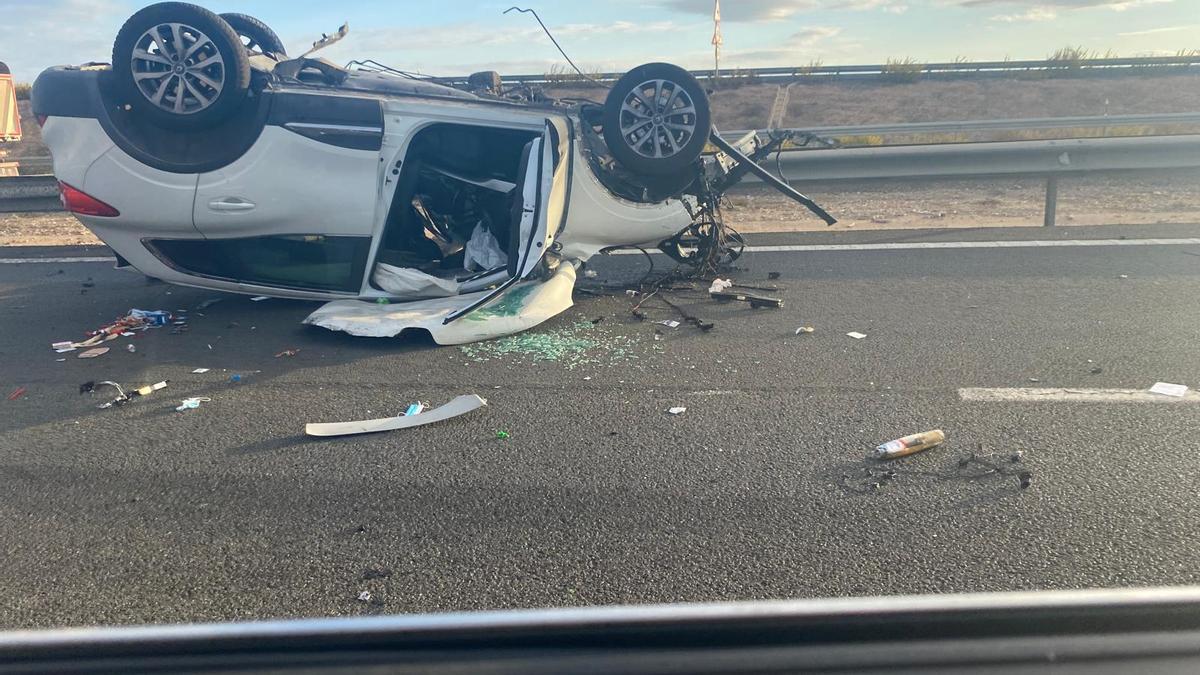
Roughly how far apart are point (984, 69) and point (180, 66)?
26371mm

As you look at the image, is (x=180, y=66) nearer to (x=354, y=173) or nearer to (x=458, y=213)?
(x=354, y=173)

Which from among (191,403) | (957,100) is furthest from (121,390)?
(957,100)

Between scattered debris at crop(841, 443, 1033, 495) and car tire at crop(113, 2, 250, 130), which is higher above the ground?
car tire at crop(113, 2, 250, 130)

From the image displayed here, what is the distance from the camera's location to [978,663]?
1887 millimetres

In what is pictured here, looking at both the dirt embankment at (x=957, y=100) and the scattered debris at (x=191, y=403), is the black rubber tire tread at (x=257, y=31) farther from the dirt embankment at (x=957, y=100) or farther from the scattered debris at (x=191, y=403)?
the dirt embankment at (x=957, y=100)

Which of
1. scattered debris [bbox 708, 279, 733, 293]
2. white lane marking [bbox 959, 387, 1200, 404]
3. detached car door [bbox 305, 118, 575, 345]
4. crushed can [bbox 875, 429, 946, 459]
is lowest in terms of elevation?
crushed can [bbox 875, 429, 946, 459]

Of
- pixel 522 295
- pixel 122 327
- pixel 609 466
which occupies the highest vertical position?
pixel 522 295

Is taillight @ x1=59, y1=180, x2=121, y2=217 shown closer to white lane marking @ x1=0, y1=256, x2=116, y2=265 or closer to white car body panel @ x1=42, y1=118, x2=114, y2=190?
white car body panel @ x1=42, y1=118, x2=114, y2=190

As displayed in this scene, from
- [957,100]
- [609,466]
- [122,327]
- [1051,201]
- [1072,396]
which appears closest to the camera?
[609,466]

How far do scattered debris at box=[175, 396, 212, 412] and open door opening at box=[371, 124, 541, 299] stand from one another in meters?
1.74

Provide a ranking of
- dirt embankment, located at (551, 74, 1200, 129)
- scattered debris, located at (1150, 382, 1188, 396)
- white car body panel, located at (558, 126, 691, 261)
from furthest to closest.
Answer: dirt embankment, located at (551, 74, 1200, 129) < white car body panel, located at (558, 126, 691, 261) < scattered debris, located at (1150, 382, 1188, 396)

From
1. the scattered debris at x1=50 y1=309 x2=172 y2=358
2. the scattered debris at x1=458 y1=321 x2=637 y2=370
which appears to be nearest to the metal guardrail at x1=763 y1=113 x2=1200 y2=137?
the scattered debris at x1=458 y1=321 x2=637 y2=370

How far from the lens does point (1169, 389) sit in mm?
4242

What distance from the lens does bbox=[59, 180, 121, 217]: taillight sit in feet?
18.1
